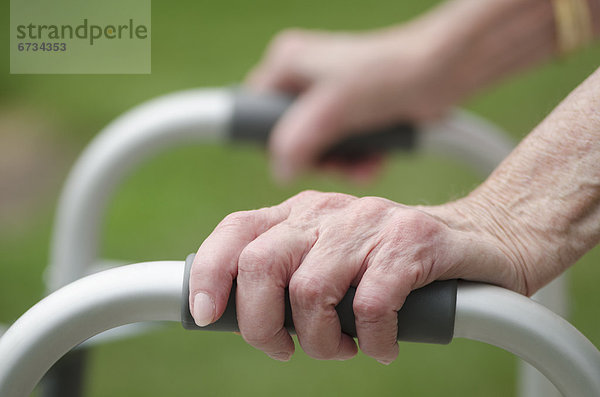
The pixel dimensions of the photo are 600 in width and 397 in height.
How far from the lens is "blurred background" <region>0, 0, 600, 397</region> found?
1.05 m

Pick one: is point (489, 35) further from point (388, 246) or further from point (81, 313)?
point (81, 313)

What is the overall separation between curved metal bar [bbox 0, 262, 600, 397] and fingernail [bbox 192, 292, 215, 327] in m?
0.02

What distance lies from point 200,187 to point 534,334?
126 cm

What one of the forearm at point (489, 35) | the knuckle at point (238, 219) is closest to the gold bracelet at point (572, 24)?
the forearm at point (489, 35)

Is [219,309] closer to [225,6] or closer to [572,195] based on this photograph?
[572,195]

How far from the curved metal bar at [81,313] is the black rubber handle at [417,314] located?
16 mm

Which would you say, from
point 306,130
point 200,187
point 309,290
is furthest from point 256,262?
point 200,187

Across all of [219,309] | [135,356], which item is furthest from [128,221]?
[219,309]

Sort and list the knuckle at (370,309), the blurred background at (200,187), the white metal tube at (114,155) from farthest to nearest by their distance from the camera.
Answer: the blurred background at (200,187) < the white metal tube at (114,155) < the knuckle at (370,309)

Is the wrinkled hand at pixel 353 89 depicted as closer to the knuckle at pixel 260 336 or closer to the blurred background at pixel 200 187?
the blurred background at pixel 200 187

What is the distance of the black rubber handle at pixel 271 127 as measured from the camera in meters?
0.74

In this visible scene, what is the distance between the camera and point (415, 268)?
14.2 inches

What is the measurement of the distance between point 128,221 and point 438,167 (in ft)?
2.41

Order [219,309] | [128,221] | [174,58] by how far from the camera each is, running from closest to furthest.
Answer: [219,309]
[128,221]
[174,58]
